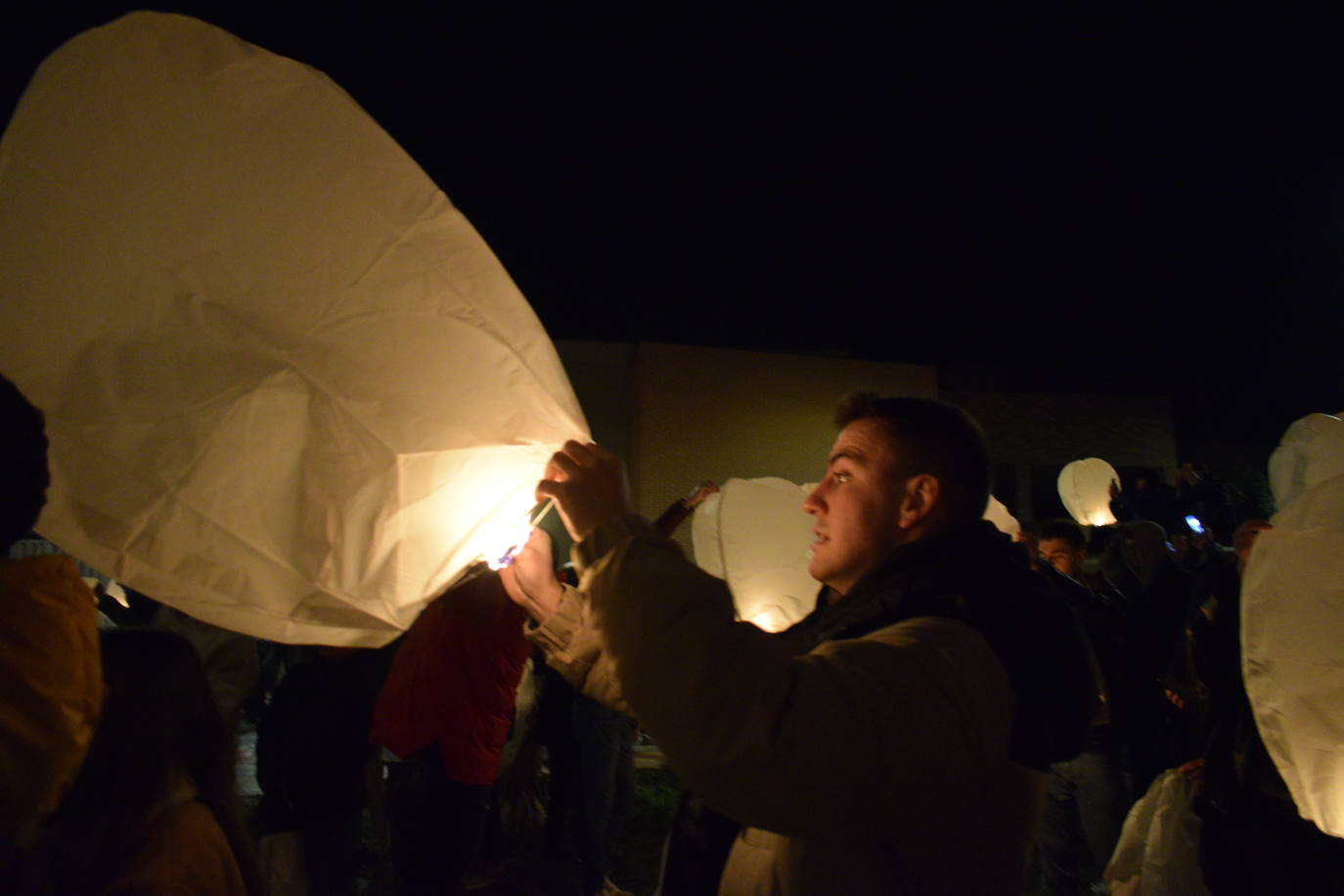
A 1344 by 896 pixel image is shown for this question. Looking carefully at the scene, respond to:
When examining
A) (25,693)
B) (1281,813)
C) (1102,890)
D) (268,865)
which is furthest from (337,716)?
(1102,890)

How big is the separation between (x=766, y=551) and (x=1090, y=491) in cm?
486

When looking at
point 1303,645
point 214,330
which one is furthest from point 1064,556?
point 214,330

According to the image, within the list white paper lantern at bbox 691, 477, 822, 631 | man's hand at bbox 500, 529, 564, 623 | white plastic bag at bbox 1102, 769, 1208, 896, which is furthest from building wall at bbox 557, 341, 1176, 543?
man's hand at bbox 500, 529, 564, 623

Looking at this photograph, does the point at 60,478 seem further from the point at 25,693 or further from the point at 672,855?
the point at 672,855

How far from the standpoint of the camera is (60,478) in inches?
48.6

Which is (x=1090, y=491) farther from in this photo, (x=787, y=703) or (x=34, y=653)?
(x=34, y=653)

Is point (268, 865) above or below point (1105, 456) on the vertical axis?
below

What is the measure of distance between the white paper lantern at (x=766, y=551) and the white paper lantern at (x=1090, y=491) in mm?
4575

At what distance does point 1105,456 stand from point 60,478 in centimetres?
1710

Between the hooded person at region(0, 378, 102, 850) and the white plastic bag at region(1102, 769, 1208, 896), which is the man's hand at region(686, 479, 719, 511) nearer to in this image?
the white plastic bag at region(1102, 769, 1208, 896)

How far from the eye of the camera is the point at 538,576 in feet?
6.32

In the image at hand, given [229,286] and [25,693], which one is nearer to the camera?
[25,693]

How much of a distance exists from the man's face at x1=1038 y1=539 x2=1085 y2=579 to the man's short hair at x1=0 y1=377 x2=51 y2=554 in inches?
218

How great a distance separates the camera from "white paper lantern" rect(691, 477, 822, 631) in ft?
15.0
